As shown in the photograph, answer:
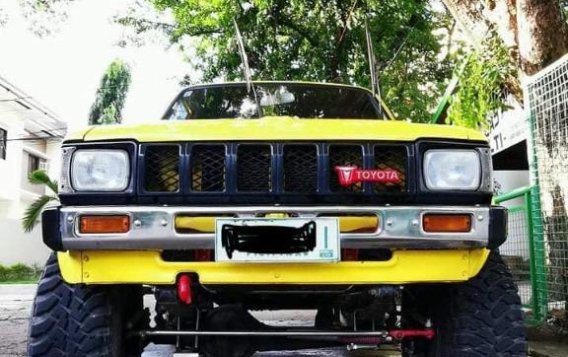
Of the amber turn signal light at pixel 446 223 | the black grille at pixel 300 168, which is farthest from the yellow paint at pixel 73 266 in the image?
the amber turn signal light at pixel 446 223

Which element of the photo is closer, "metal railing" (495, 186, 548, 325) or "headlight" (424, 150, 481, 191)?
"headlight" (424, 150, 481, 191)

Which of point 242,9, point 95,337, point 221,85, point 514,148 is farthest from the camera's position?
point 242,9

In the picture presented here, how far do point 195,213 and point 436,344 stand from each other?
138cm

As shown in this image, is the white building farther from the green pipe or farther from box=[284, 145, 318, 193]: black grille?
box=[284, 145, 318, 193]: black grille

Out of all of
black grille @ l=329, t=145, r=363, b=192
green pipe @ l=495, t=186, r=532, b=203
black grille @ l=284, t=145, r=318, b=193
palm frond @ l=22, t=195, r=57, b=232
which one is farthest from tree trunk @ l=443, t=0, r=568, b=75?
palm frond @ l=22, t=195, r=57, b=232

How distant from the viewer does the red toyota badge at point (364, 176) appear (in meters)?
2.73

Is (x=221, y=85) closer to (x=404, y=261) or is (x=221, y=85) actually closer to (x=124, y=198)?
(x=124, y=198)

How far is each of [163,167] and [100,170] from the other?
0.27 metres

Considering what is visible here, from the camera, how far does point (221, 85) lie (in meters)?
4.77

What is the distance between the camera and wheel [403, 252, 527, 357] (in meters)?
2.92

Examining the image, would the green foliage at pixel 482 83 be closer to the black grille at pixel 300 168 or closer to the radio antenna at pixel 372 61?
the radio antenna at pixel 372 61

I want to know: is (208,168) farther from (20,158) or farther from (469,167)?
(20,158)

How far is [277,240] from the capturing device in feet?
8.65

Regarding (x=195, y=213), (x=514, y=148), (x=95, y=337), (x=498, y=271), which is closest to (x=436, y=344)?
(x=498, y=271)
